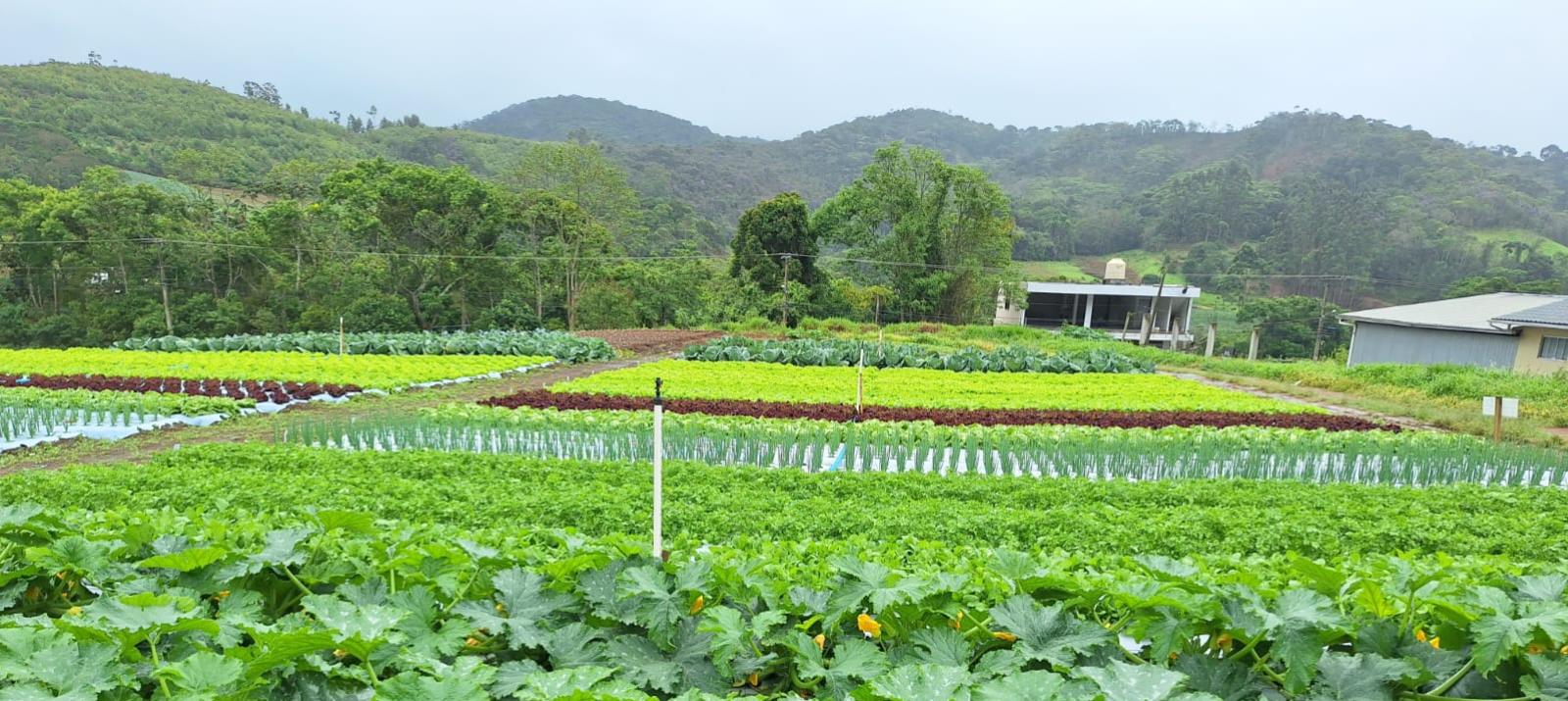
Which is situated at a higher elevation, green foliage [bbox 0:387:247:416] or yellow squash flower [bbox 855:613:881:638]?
yellow squash flower [bbox 855:613:881:638]

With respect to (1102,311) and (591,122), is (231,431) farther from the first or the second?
(591,122)

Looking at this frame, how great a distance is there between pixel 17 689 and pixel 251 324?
41.1 meters

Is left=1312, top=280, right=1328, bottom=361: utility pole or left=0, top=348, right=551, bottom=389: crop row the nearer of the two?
left=0, top=348, right=551, bottom=389: crop row

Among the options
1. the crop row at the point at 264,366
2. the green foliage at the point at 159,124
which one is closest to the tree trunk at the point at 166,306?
the crop row at the point at 264,366

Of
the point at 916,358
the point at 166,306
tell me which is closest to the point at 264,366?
the point at 916,358

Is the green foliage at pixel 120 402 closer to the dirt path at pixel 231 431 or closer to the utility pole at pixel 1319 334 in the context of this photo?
the dirt path at pixel 231 431

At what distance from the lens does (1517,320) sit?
25469 millimetres

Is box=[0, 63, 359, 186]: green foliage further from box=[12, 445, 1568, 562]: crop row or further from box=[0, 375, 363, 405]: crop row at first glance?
box=[12, 445, 1568, 562]: crop row

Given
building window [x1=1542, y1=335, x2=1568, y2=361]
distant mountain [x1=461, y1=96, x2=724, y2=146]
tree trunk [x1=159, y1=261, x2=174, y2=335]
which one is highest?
distant mountain [x1=461, y1=96, x2=724, y2=146]

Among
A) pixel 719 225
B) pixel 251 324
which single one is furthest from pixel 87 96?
pixel 719 225

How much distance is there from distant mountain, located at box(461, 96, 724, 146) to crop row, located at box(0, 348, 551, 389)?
121474mm

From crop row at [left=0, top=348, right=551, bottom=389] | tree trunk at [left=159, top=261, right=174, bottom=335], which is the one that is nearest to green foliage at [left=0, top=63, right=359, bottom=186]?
tree trunk at [left=159, top=261, right=174, bottom=335]

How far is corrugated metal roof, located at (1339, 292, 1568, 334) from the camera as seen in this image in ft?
92.5

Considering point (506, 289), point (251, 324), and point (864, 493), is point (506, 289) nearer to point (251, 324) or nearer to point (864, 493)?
point (251, 324)
